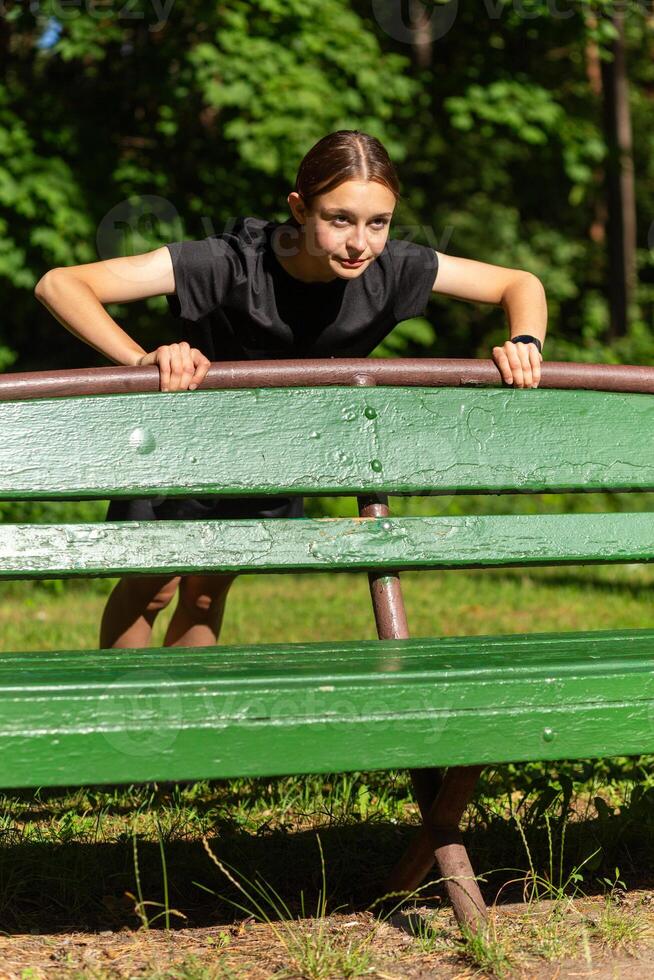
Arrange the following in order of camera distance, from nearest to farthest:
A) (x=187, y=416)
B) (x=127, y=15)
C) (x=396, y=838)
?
(x=187, y=416) → (x=396, y=838) → (x=127, y=15)

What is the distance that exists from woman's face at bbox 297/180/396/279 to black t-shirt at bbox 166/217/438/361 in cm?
19

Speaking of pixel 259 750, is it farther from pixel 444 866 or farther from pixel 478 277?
pixel 478 277

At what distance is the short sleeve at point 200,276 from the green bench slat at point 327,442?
0.45m

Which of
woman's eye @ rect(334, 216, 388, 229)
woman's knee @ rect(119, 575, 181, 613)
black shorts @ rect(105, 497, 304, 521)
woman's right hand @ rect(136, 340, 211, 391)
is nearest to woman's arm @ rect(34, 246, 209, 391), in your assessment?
woman's right hand @ rect(136, 340, 211, 391)

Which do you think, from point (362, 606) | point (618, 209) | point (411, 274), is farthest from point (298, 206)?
point (618, 209)

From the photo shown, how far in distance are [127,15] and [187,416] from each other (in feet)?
22.0

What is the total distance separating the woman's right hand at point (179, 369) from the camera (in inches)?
87.5

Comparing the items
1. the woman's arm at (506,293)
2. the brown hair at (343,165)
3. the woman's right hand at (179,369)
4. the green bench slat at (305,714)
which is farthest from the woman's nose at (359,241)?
the green bench slat at (305,714)

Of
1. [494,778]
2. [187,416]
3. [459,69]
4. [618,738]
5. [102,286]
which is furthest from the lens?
[459,69]

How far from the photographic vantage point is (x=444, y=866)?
210cm

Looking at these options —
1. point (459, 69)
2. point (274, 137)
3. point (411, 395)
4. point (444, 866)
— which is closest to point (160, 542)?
point (411, 395)

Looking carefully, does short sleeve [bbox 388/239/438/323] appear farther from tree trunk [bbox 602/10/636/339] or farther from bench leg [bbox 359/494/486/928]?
tree trunk [bbox 602/10/636/339]

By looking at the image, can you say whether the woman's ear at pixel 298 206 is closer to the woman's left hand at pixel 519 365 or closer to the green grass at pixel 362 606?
the woman's left hand at pixel 519 365

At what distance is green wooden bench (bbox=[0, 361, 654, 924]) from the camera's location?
5.55ft
